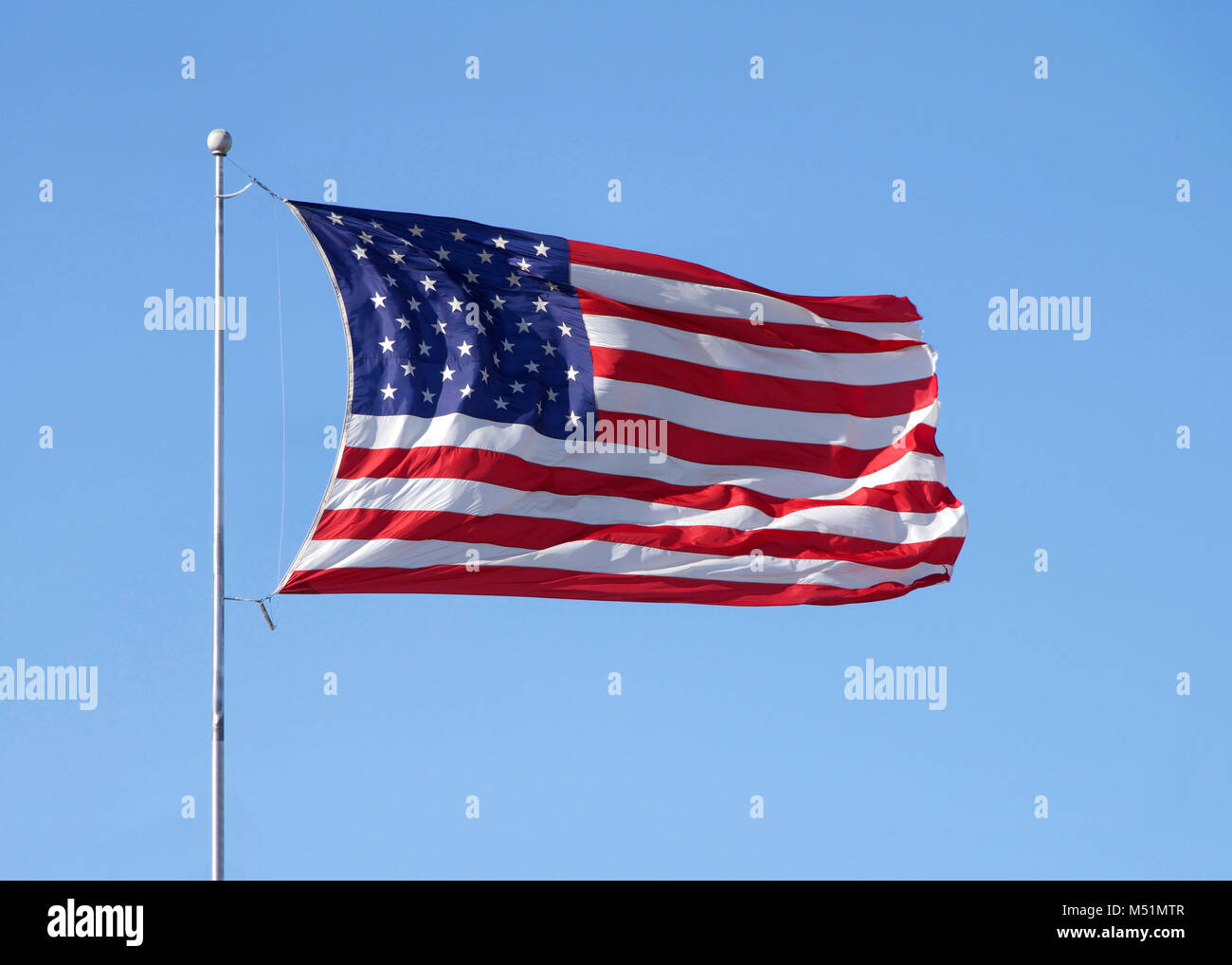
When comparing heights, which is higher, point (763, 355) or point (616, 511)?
point (763, 355)

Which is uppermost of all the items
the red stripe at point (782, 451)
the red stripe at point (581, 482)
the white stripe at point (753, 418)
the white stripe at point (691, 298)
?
the white stripe at point (691, 298)

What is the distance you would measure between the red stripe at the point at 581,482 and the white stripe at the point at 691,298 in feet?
9.46

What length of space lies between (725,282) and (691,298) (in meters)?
0.69

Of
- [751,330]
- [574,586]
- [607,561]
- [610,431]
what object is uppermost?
[751,330]

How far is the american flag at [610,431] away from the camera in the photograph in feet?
101

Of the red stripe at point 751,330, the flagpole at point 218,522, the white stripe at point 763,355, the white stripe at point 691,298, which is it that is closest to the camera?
the flagpole at point 218,522

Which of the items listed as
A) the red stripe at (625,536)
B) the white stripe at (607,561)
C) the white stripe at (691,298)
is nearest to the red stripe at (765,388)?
the white stripe at (691,298)

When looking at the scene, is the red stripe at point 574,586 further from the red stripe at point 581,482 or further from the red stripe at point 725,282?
the red stripe at point 725,282

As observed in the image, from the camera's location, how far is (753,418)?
34406 mm

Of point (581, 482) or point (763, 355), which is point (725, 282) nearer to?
point (763, 355)

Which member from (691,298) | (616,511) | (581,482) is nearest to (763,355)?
(691,298)

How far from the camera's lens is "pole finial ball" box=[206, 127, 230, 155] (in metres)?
29.8

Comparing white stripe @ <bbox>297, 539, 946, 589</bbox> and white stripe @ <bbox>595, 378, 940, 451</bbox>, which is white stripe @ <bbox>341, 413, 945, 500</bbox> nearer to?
white stripe @ <bbox>595, 378, 940, 451</bbox>

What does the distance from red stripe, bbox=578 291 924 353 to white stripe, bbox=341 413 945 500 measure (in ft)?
6.55
